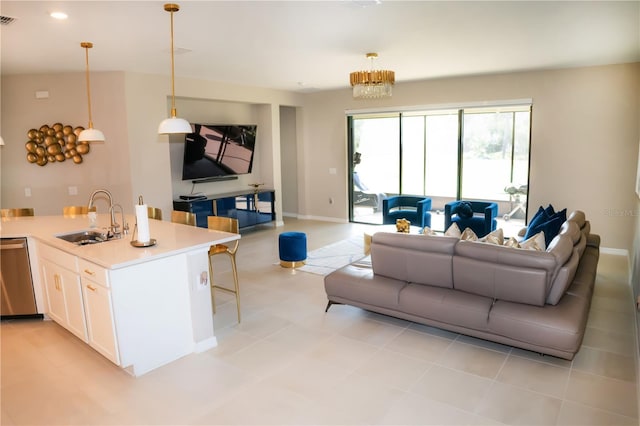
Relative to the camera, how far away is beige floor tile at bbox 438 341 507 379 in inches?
132

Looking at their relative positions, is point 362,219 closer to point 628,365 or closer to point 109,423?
point 628,365

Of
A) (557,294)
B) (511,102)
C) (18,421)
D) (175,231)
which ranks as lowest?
(18,421)

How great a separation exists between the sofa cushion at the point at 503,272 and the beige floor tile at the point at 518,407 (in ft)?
2.48

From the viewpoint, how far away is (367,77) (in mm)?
5629

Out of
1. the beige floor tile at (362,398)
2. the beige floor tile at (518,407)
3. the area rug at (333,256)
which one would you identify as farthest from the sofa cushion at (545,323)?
the area rug at (333,256)

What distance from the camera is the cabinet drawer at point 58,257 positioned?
3.68m

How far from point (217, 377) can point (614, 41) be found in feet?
18.5

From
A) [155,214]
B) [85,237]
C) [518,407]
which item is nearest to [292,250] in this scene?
[155,214]

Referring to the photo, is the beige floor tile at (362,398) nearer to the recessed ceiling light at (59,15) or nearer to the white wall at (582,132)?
the recessed ceiling light at (59,15)

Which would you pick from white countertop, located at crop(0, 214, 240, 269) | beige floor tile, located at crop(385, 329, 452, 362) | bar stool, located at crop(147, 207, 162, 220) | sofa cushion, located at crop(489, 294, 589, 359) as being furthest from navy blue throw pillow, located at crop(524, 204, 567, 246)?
Answer: bar stool, located at crop(147, 207, 162, 220)

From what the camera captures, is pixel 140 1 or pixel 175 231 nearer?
pixel 140 1

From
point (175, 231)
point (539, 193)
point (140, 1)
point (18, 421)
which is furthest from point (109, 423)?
point (539, 193)

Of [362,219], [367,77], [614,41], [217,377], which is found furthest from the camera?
[362,219]

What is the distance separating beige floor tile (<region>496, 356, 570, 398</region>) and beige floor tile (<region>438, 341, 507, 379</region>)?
0.22ft
